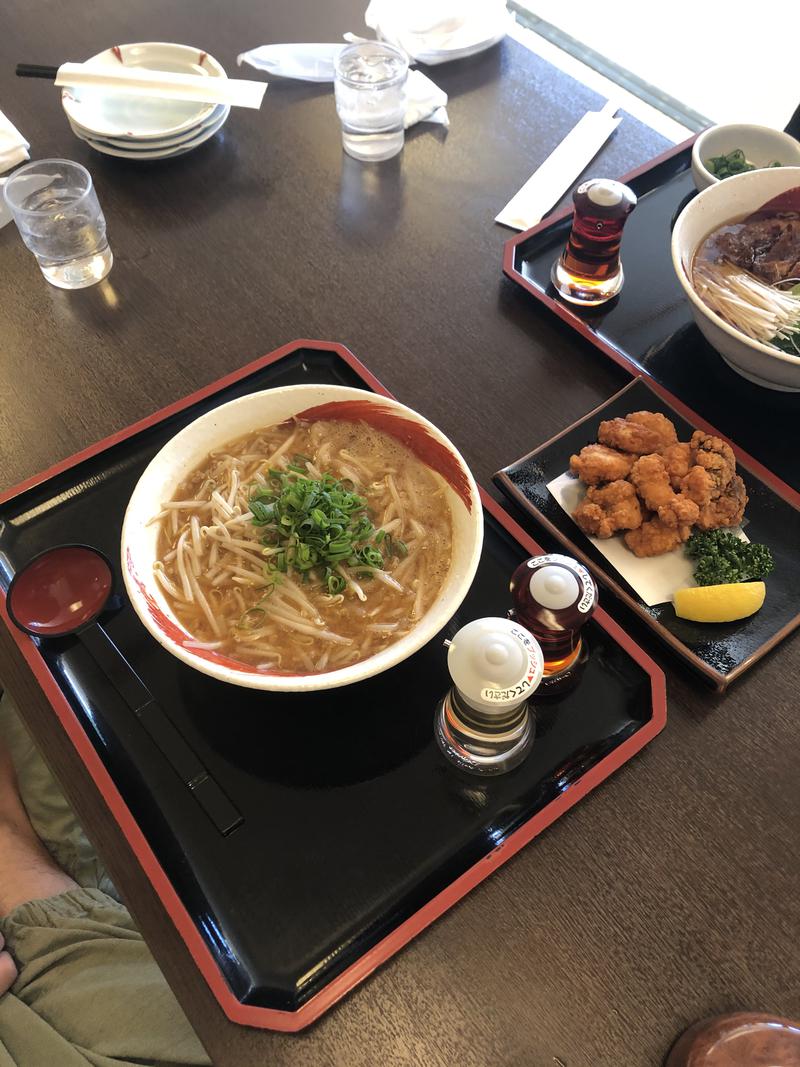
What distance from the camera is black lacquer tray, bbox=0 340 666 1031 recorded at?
3.82ft

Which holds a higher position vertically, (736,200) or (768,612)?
(736,200)

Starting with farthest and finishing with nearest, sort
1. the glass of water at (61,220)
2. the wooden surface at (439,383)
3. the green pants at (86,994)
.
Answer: the glass of water at (61,220), the green pants at (86,994), the wooden surface at (439,383)

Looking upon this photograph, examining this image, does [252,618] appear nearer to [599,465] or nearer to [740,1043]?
[599,465]

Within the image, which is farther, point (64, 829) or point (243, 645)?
point (64, 829)

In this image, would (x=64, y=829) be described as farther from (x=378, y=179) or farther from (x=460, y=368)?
(x=378, y=179)

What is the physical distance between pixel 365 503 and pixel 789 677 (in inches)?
33.5

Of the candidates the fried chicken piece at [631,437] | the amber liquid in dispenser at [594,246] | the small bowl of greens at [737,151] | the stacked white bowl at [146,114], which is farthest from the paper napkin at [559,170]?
the stacked white bowl at [146,114]

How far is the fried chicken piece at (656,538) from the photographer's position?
1.48m

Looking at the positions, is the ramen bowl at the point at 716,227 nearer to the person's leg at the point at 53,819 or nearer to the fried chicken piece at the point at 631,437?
the fried chicken piece at the point at 631,437

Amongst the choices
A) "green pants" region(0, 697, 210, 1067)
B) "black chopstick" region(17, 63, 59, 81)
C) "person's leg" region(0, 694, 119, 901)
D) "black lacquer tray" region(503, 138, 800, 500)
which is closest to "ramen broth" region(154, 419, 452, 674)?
"black lacquer tray" region(503, 138, 800, 500)

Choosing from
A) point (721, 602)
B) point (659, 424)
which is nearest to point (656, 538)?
point (721, 602)

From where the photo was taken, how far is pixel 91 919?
1.84 metres

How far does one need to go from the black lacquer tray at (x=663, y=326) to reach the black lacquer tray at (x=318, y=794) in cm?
59

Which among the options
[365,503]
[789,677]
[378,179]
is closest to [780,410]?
[789,677]
